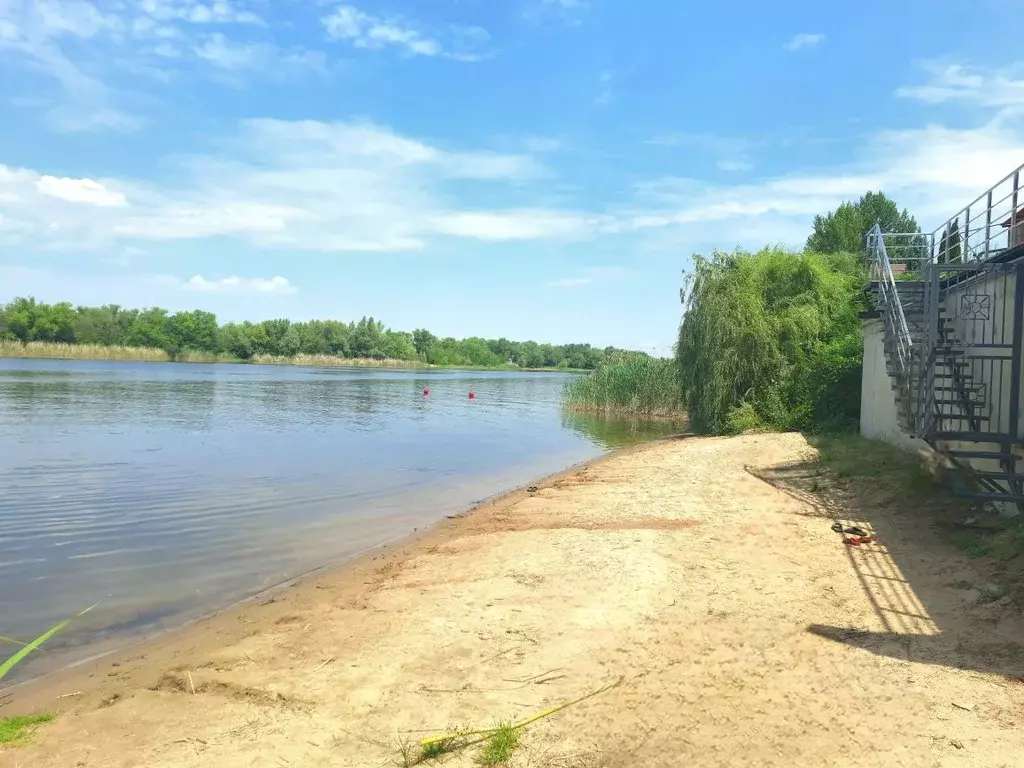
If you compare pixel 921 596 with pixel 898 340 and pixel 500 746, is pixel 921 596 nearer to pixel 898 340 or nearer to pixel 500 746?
pixel 500 746

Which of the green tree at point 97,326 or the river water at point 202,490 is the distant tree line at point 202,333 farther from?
the river water at point 202,490

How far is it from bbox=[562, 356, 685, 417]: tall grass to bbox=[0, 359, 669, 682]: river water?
2231 millimetres

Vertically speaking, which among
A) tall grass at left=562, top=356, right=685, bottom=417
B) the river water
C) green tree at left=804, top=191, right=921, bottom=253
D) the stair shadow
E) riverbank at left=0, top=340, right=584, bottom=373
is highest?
green tree at left=804, top=191, right=921, bottom=253

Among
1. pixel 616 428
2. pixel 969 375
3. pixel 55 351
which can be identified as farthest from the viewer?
pixel 55 351

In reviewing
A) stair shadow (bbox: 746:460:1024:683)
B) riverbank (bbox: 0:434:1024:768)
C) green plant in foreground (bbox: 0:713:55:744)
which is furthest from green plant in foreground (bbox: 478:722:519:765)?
green plant in foreground (bbox: 0:713:55:744)

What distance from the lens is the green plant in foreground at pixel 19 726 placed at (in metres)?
4.85

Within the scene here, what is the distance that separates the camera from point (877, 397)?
16.5 meters

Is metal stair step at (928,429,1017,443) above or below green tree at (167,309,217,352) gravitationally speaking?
below

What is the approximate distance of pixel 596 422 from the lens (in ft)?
→ 115

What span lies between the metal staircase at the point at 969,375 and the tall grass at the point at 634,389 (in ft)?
71.0

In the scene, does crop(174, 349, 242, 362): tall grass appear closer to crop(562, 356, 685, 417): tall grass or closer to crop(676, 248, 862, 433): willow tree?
crop(562, 356, 685, 417): tall grass

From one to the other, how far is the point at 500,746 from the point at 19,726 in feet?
11.3

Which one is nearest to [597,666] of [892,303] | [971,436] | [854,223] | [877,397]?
[971,436]

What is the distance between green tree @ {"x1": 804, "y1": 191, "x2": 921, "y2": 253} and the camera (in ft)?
174
